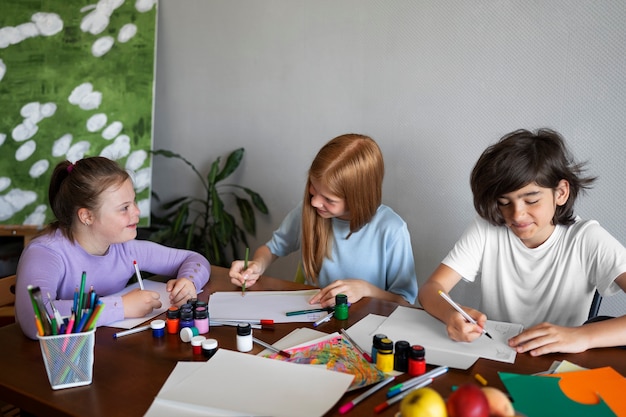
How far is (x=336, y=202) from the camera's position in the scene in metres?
1.64

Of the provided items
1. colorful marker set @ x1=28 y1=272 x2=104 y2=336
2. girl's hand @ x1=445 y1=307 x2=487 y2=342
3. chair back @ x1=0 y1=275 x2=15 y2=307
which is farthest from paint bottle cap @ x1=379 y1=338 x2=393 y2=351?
chair back @ x1=0 y1=275 x2=15 y2=307

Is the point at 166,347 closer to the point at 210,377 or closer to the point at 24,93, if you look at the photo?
the point at 210,377

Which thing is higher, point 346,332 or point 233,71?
point 233,71

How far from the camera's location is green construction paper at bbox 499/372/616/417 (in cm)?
86

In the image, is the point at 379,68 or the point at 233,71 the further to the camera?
the point at 233,71

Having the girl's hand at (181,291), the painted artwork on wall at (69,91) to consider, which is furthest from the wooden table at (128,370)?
the painted artwork on wall at (69,91)

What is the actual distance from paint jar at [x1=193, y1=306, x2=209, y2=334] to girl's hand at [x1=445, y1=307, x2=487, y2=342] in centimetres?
56

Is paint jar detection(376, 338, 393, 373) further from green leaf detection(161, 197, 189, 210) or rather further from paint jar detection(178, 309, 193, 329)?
green leaf detection(161, 197, 189, 210)

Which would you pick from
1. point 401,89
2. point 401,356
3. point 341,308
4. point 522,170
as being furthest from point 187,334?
point 401,89

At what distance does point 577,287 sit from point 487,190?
371mm

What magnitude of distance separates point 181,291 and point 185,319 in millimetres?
227

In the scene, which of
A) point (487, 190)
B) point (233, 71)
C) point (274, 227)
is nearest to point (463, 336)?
point (487, 190)

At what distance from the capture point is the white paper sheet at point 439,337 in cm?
108

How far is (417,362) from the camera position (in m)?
1.00
